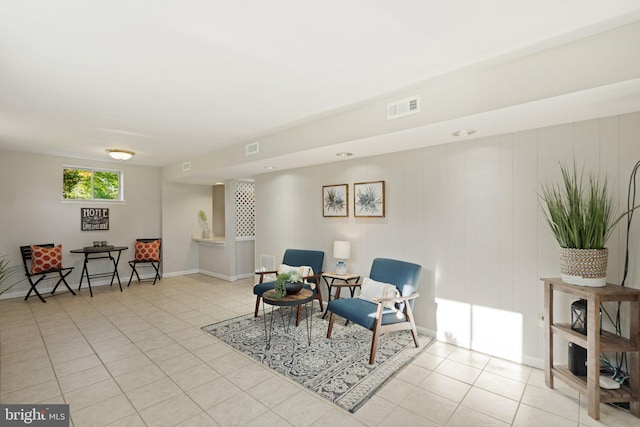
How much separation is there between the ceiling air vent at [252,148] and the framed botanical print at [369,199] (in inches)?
58.4

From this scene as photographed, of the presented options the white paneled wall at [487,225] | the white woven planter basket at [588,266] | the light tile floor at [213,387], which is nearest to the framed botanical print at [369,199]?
the white paneled wall at [487,225]

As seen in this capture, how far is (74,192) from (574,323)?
7.76 m

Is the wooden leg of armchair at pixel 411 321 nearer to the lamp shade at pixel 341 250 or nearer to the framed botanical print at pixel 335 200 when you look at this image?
the lamp shade at pixel 341 250

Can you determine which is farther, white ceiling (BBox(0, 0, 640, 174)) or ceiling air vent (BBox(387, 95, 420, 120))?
ceiling air vent (BBox(387, 95, 420, 120))

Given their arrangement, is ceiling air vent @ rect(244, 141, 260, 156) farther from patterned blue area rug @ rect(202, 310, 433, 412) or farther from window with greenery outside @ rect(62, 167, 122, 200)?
window with greenery outside @ rect(62, 167, 122, 200)

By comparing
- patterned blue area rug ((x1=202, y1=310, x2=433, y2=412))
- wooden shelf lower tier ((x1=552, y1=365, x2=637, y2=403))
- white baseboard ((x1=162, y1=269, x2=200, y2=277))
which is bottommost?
patterned blue area rug ((x1=202, y1=310, x2=433, y2=412))

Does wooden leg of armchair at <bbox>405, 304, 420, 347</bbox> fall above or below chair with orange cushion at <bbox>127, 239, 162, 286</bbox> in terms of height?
below

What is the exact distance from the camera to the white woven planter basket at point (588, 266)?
7.16ft

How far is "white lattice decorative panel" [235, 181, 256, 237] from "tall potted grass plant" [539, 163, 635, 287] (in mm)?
5475

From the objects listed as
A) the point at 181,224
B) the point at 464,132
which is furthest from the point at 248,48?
the point at 181,224

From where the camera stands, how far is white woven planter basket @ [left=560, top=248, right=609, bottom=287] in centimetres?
218

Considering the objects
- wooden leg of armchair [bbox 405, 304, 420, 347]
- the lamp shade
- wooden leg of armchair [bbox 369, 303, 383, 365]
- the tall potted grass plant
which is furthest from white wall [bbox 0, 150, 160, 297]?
the tall potted grass plant

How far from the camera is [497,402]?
7.47ft

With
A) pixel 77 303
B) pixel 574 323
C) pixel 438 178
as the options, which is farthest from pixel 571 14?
pixel 77 303
